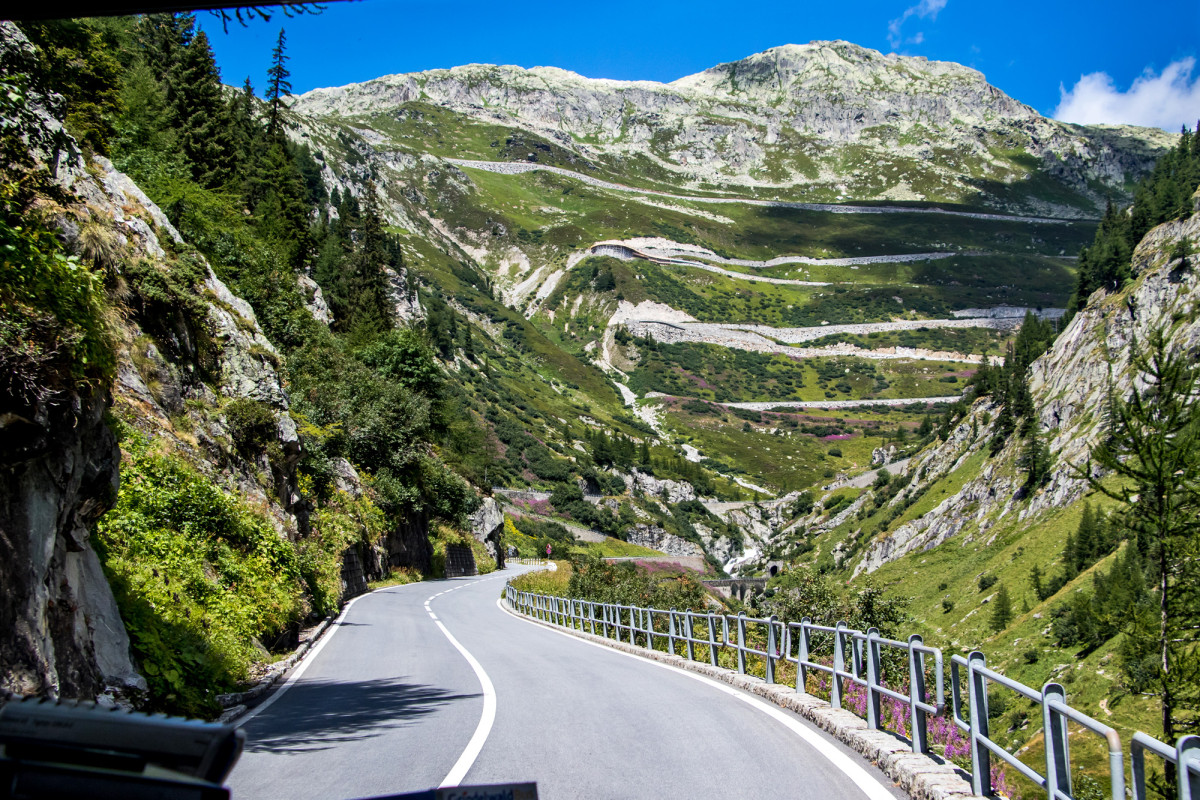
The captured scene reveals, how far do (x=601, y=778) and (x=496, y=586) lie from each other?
37.7 metres

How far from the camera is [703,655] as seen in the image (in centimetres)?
1716

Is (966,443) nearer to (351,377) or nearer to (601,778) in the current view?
(351,377)

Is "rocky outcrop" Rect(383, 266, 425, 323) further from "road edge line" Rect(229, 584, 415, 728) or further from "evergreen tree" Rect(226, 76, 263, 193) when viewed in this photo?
"road edge line" Rect(229, 584, 415, 728)

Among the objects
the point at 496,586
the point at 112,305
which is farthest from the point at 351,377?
the point at 112,305

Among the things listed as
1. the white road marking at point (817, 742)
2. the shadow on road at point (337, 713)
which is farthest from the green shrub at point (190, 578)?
the white road marking at point (817, 742)

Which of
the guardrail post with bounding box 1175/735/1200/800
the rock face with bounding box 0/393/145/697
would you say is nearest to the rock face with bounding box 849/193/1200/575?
the guardrail post with bounding box 1175/735/1200/800

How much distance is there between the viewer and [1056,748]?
4.48 m

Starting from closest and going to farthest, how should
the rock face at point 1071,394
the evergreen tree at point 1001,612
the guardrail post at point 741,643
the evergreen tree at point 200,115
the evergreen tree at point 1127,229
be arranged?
the guardrail post at point 741,643
the evergreen tree at point 200,115
the evergreen tree at point 1001,612
the rock face at point 1071,394
the evergreen tree at point 1127,229

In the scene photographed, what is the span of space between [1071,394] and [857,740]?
3180 inches

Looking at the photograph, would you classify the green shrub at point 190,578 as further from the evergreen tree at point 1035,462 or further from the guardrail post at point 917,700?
the evergreen tree at point 1035,462

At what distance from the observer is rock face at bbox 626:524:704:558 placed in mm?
99875

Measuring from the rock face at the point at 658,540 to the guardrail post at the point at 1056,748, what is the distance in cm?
9476

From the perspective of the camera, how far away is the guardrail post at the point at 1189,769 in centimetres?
301

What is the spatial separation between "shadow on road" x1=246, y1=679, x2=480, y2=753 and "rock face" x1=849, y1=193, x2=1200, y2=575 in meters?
61.6
